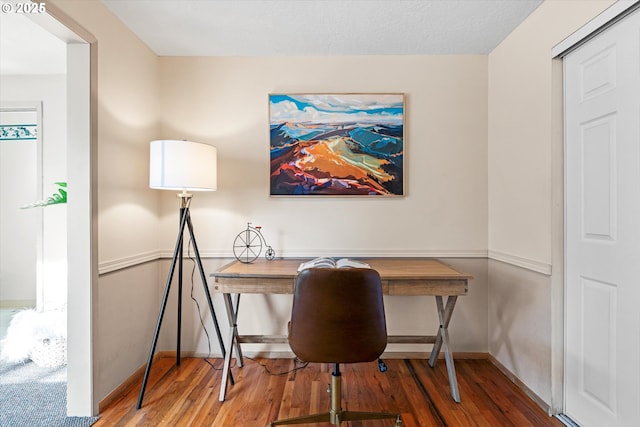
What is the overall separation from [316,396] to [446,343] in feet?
2.93

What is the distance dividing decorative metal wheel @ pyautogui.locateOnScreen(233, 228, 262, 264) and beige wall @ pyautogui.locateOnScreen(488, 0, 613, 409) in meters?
1.85

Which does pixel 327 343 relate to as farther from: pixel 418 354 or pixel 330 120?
pixel 330 120

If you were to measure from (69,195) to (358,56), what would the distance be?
221cm

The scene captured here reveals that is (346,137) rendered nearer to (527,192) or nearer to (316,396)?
(527,192)

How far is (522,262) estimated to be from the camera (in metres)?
2.21

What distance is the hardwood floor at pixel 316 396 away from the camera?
1.87 metres

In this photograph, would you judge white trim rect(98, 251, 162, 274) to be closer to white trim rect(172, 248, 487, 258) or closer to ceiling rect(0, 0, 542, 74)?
white trim rect(172, 248, 487, 258)

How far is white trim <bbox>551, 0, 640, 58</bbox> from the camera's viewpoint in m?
1.46

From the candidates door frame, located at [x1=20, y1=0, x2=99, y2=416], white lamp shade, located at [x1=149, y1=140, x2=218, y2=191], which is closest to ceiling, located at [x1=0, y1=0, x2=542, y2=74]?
door frame, located at [x1=20, y1=0, x2=99, y2=416]

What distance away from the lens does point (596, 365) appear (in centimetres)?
169

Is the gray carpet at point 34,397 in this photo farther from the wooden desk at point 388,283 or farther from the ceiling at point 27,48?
the ceiling at point 27,48

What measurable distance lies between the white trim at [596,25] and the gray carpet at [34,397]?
3.32 m

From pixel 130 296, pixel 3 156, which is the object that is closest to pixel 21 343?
pixel 130 296

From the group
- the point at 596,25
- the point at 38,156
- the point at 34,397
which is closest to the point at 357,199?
the point at 596,25
